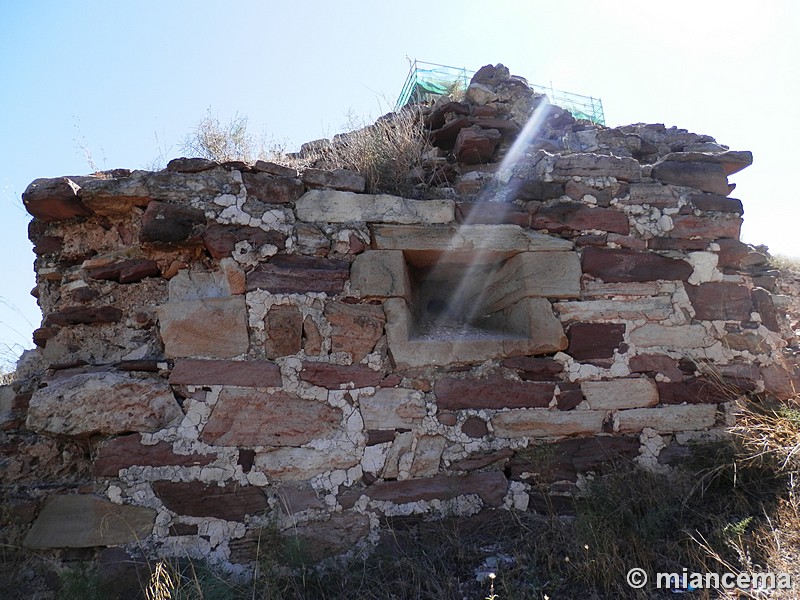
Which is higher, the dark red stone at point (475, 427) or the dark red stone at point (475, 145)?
the dark red stone at point (475, 145)

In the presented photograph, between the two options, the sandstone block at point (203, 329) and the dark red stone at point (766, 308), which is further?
the dark red stone at point (766, 308)

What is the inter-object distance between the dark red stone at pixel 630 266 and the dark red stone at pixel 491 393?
709mm

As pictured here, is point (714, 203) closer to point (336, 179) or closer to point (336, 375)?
point (336, 179)

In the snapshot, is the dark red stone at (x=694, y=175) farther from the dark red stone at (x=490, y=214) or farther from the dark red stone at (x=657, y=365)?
the dark red stone at (x=657, y=365)

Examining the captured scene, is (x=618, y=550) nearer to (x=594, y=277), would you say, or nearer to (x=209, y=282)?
(x=594, y=277)

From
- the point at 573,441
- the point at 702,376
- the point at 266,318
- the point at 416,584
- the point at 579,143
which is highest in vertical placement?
the point at 579,143

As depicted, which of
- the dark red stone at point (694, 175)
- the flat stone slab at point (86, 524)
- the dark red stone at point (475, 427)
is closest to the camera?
the flat stone slab at point (86, 524)

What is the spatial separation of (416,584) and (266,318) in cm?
138

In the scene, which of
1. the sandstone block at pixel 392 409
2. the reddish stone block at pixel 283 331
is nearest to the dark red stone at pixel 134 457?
the reddish stone block at pixel 283 331

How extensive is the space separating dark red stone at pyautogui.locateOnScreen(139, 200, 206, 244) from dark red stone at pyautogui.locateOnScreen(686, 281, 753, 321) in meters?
2.70

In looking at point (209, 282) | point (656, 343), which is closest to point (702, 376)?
point (656, 343)

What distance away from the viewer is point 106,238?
3043mm

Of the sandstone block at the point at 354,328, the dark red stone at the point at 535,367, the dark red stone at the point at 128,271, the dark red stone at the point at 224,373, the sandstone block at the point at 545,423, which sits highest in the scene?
the dark red stone at the point at 128,271

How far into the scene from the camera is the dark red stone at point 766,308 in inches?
130
